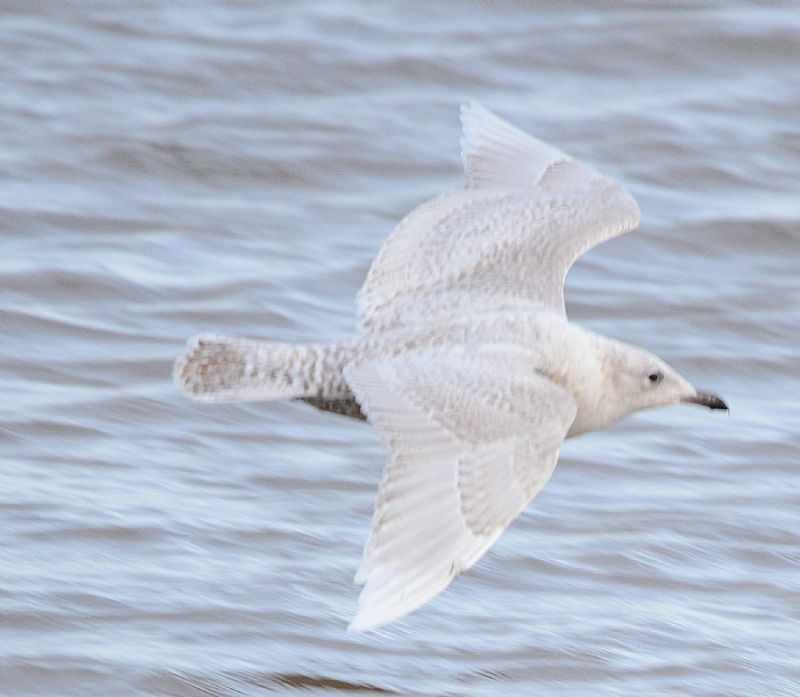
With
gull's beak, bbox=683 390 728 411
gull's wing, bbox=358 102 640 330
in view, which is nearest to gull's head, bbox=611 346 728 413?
gull's beak, bbox=683 390 728 411

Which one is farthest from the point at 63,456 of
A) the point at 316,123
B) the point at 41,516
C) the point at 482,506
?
the point at 316,123

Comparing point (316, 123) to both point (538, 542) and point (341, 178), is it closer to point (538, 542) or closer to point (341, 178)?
point (341, 178)

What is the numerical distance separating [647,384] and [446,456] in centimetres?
112

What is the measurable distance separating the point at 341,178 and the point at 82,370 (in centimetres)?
245

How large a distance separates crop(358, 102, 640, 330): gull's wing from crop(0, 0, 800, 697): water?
34.4 inches

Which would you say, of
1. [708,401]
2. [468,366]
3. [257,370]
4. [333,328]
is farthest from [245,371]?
[333,328]

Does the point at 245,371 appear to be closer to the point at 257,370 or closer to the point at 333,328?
the point at 257,370

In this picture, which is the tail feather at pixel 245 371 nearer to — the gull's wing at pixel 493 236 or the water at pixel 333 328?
the gull's wing at pixel 493 236

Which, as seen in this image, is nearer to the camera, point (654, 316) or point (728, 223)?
point (654, 316)

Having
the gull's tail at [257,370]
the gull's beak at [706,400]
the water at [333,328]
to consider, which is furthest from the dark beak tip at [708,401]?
the gull's tail at [257,370]

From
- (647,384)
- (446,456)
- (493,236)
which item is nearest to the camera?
(446,456)

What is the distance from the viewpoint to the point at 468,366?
179 inches

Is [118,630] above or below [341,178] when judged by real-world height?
below

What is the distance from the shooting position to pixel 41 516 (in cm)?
566
